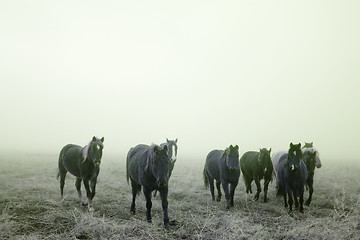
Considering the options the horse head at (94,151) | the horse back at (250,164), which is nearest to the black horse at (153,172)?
the horse head at (94,151)

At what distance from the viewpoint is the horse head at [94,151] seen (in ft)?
25.4

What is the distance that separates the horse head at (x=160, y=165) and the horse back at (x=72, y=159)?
3485 mm

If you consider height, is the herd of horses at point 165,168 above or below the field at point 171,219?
above

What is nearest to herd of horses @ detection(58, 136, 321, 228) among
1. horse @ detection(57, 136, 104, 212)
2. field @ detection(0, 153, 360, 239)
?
horse @ detection(57, 136, 104, 212)

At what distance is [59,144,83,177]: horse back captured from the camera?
29.5ft

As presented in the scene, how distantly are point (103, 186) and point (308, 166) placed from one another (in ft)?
30.1

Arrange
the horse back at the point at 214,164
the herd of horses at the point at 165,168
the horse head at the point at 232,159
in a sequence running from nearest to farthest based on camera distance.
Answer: the herd of horses at the point at 165,168 → the horse head at the point at 232,159 → the horse back at the point at 214,164

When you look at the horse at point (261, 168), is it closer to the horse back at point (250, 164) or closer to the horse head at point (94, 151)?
the horse back at point (250, 164)

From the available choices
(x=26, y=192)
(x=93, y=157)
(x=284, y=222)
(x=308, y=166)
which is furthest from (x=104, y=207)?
(x=308, y=166)

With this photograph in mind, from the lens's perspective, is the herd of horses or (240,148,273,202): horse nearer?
the herd of horses

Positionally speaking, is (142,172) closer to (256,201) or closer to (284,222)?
(284,222)

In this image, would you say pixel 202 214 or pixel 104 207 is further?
pixel 104 207

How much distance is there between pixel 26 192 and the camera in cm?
1065

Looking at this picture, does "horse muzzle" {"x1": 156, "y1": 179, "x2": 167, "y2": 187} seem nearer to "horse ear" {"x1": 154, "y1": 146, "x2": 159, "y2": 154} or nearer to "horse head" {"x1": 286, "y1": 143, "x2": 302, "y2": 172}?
"horse ear" {"x1": 154, "y1": 146, "x2": 159, "y2": 154}
